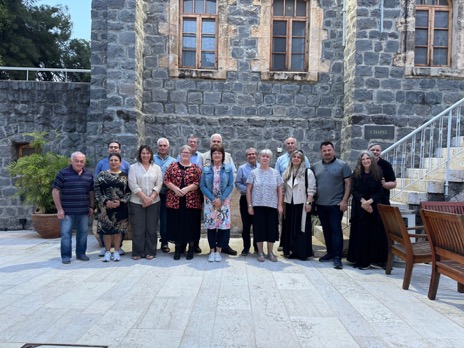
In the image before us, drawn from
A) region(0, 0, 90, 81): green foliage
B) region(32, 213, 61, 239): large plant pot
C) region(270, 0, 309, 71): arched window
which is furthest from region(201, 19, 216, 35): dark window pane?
region(0, 0, 90, 81): green foliage

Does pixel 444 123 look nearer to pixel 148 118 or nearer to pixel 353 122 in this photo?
pixel 353 122

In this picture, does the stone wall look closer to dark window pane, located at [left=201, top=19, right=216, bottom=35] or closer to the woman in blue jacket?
dark window pane, located at [left=201, top=19, right=216, bottom=35]

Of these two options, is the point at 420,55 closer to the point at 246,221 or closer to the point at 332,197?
the point at 332,197

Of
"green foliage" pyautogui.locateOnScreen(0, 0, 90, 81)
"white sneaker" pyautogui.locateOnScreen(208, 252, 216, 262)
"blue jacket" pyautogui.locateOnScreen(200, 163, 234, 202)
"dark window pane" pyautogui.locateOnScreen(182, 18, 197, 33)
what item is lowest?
"white sneaker" pyautogui.locateOnScreen(208, 252, 216, 262)

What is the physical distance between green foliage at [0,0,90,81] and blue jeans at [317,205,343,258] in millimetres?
15020

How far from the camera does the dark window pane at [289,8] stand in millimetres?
8820

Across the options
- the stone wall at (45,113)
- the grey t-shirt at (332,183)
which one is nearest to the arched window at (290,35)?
the grey t-shirt at (332,183)

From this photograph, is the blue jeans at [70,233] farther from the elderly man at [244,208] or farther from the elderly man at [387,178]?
the elderly man at [387,178]

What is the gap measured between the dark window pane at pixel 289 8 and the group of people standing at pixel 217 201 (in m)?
4.27

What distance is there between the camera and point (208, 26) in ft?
28.9

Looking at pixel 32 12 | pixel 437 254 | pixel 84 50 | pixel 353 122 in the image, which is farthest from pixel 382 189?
pixel 84 50

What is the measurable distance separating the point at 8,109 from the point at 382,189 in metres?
7.82

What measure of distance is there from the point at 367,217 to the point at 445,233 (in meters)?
1.57

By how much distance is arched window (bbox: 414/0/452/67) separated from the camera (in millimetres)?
8539
